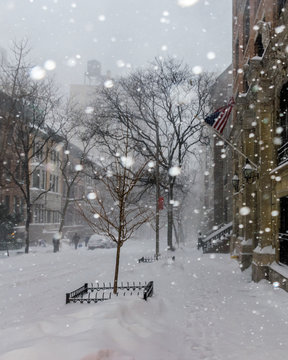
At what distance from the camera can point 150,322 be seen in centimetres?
793

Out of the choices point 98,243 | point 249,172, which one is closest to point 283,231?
point 249,172

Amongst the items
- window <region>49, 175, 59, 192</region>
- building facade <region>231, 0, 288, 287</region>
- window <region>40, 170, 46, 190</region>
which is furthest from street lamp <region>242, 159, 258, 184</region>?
window <region>49, 175, 59, 192</region>

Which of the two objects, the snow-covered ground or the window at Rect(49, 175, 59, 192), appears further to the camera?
the window at Rect(49, 175, 59, 192)

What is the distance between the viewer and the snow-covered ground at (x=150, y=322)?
583cm

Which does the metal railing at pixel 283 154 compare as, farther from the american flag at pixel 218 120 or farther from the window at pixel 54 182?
A: the window at pixel 54 182

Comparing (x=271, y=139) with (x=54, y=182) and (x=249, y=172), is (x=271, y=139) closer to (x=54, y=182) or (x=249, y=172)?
(x=249, y=172)

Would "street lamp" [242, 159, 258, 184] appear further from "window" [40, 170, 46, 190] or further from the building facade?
"window" [40, 170, 46, 190]

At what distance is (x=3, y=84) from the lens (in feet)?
82.5

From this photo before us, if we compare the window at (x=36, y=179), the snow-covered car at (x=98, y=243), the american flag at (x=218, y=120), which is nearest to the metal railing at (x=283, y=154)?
the american flag at (x=218, y=120)

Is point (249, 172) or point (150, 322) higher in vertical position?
point (249, 172)

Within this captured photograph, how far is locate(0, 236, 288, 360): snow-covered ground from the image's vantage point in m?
5.83

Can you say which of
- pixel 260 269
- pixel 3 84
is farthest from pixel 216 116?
pixel 3 84

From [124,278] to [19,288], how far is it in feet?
13.5

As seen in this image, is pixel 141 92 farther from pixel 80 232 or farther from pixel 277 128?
pixel 80 232
